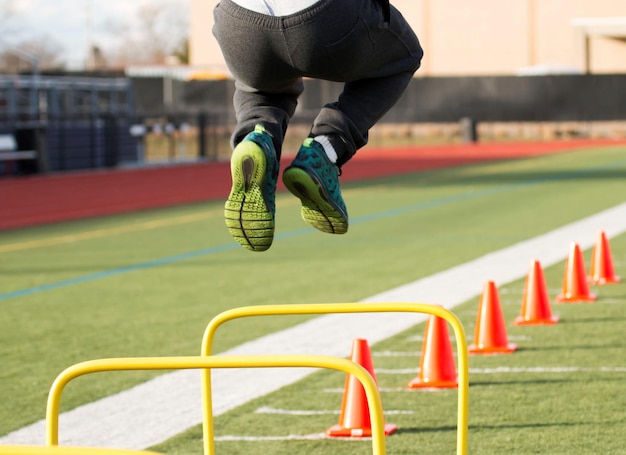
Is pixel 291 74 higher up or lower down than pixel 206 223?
higher up

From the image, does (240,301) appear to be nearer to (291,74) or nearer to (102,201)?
(291,74)

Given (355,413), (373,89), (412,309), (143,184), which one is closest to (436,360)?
(355,413)

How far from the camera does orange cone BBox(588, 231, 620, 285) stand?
11.0 meters

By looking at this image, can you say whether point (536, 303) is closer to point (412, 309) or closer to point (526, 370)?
point (526, 370)

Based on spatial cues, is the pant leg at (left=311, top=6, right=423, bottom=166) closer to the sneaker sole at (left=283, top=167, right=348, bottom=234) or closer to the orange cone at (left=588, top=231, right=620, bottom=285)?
the sneaker sole at (left=283, top=167, right=348, bottom=234)

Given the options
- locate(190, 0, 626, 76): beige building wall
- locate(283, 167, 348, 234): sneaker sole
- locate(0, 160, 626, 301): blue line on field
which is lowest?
locate(0, 160, 626, 301): blue line on field

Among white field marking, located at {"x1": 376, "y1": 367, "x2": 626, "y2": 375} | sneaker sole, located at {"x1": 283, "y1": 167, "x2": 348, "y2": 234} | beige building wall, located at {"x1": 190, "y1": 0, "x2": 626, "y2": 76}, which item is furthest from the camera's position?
beige building wall, located at {"x1": 190, "y1": 0, "x2": 626, "y2": 76}

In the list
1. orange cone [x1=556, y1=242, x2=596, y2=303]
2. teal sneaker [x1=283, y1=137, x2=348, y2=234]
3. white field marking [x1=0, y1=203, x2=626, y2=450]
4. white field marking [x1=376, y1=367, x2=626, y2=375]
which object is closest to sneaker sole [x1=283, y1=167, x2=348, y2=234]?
Result: teal sneaker [x1=283, y1=137, x2=348, y2=234]

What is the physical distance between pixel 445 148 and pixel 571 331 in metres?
34.0

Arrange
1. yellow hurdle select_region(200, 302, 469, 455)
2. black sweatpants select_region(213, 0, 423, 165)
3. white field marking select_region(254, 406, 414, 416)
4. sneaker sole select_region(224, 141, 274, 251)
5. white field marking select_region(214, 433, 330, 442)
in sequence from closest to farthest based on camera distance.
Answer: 1. black sweatpants select_region(213, 0, 423, 165)
2. sneaker sole select_region(224, 141, 274, 251)
3. yellow hurdle select_region(200, 302, 469, 455)
4. white field marking select_region(214, 433, 330, 442)
5. white field marking select_region(254, 406, 414, 416)

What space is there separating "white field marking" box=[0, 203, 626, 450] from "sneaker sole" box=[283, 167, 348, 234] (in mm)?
2104

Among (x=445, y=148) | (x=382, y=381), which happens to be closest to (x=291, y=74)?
(x=382, y=381)

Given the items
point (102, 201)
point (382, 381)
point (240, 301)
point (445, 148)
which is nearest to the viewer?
point (382, 381)

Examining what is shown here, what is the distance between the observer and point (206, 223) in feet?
60.5
